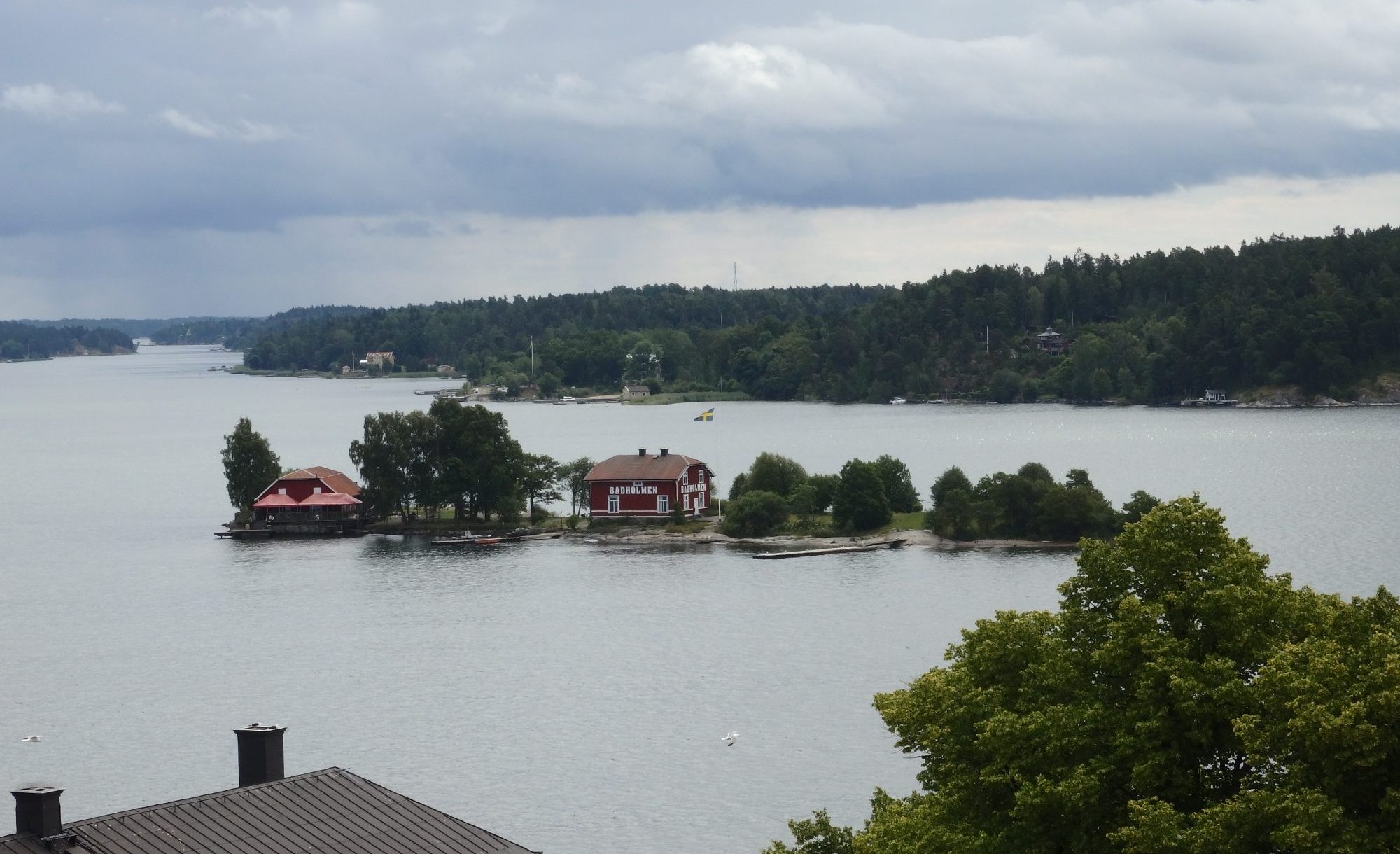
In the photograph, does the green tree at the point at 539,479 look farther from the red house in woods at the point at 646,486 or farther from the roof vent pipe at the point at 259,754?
the roof vent pipe at the point at 259,754

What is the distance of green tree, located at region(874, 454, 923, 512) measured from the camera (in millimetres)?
72000

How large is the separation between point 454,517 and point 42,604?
23.2 m

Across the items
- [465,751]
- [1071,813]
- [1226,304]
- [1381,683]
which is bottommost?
[465,751]

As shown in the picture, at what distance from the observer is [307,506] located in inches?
3063

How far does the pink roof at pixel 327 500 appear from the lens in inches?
3061

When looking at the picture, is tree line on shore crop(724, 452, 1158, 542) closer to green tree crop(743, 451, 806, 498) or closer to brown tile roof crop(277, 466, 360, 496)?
green tree crop(743, 451, 806, 498)

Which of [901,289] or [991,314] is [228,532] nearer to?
[991,314]

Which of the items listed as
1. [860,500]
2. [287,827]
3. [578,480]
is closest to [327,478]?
[578,480]

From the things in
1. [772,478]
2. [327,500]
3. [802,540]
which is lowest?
[802,540]

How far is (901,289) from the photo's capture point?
191500 millimetres

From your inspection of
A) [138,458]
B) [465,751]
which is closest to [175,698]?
[465,751]

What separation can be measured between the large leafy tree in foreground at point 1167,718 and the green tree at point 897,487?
52786 millimetres

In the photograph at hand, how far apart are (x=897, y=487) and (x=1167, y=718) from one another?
185 feet

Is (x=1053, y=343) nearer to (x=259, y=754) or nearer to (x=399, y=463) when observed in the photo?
(x=399, y=463)
